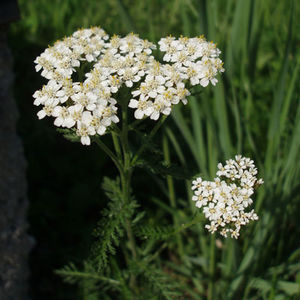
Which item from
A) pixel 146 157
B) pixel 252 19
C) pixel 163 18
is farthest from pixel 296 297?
pixel 163 18

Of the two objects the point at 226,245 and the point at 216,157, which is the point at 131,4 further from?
the point at 226,245

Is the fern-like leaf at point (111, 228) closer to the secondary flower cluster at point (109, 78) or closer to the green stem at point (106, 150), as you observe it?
the green stem at point (106, 150)

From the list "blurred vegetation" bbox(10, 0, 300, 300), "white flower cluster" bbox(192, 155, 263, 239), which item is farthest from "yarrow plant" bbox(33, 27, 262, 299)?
"blurred vegetation" bbox(10, 0, 300, 300)

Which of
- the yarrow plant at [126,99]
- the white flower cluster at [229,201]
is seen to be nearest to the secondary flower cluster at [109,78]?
the yarrow plant at [126,99]

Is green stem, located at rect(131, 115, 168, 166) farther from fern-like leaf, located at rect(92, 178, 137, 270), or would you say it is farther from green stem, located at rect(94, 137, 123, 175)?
fern-like leaf, located at rect(92, 178, 137, 270)

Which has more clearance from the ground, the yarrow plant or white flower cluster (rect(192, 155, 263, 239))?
the yarrow plant

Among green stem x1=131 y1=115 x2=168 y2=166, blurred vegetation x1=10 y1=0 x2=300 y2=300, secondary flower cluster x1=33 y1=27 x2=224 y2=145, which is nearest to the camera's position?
secondary flower cluster x1=33 y1=27 x2=224 y2=145

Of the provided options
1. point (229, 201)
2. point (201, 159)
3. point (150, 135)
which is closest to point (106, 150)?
point (150, 135)

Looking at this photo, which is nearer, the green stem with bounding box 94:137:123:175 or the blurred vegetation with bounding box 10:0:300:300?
the green stem with bounding box 94:137:123:175
